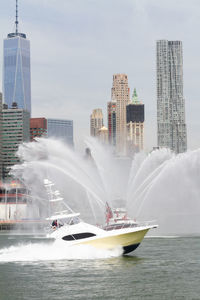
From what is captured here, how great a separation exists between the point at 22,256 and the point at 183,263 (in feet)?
52.4

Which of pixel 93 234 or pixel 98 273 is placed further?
pixel 93 234

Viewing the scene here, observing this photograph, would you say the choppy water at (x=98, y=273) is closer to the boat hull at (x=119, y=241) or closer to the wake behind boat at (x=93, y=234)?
the boat hull at (x=119, y=241)

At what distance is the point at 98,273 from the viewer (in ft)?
143

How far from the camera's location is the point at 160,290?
3788 centimetres

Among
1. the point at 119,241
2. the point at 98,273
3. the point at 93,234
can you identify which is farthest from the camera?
the point at 119,241

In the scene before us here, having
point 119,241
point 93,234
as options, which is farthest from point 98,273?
point 119,241

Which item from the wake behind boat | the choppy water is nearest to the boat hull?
the wake behind boat

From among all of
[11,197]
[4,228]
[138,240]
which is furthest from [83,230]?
[11,197]

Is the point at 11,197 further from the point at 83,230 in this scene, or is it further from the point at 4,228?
the point at 83,230

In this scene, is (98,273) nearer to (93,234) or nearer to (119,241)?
(93,234)

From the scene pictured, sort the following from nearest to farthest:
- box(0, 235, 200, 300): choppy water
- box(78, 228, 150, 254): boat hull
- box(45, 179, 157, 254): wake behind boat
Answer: box(0, 235, 200, 300): choppy water → box(45, 179, 157, 254): wake behind boat → box(78, 228, 150, 254): boat hull

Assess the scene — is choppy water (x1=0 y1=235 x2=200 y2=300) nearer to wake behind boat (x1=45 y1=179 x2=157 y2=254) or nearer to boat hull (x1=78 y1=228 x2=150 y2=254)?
boat hull (x1=78 y1=228 x2=150 y2=254)

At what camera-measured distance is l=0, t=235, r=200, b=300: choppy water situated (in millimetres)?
37375

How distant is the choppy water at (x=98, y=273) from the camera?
3738 cm
